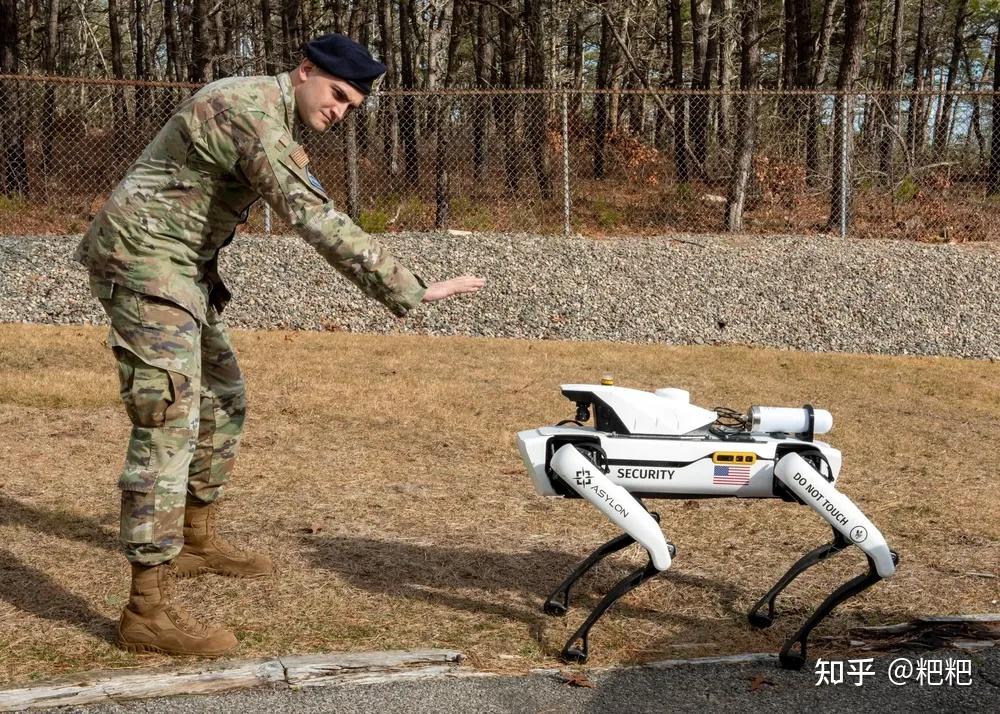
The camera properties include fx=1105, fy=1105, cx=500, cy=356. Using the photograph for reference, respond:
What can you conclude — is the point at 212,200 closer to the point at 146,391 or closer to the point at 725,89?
the point at 146,391

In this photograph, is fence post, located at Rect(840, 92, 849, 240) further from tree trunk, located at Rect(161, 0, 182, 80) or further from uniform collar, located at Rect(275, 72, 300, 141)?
tree trunk, located at Rect(161, 0, 182, 80)

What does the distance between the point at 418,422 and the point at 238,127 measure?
4.64 meters

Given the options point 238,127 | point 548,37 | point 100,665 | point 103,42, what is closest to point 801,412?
point 238,127

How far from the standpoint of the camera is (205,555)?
188 inches

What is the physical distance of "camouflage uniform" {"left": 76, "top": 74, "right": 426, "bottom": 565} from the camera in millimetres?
3697

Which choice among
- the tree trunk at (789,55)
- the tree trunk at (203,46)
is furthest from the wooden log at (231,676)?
the tree trunk at (789,55)

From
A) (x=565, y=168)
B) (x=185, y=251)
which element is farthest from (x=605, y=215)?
(x=185, y=251)

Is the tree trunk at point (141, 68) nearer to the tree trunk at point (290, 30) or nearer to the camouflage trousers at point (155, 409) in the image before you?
the tree trunk at point (290, 30)

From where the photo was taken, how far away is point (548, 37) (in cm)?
2895

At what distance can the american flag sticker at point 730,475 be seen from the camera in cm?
387

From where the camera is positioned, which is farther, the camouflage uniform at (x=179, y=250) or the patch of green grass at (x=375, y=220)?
the patch of green grass at (x=375, y=220)

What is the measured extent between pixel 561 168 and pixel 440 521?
10.7 m

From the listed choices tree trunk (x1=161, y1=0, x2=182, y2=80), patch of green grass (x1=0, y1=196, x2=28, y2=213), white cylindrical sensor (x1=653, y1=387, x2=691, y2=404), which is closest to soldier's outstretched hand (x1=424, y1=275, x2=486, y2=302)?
white cylindrical sensor (x1=653, y1=387, x2=691, y2=404)

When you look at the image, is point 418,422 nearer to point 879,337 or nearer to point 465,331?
point 465,331
